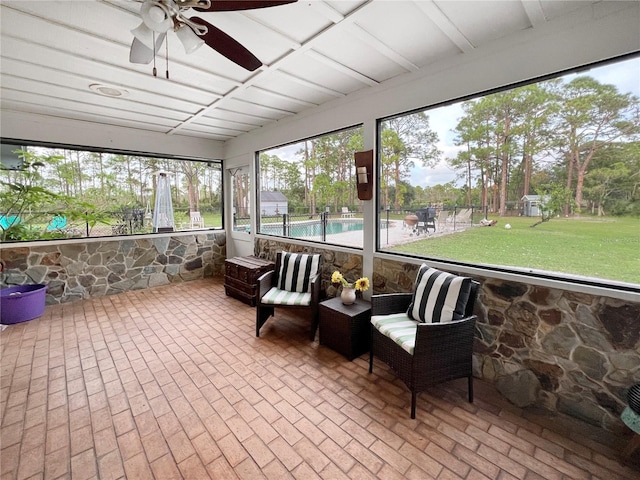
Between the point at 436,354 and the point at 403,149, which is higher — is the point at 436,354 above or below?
below

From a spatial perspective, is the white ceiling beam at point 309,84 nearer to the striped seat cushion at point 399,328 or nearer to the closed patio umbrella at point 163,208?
the striped seat cushion at point 399,328

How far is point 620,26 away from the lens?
1705mm

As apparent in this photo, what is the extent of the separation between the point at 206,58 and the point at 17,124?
332 cm

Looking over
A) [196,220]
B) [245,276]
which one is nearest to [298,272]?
[245,276]

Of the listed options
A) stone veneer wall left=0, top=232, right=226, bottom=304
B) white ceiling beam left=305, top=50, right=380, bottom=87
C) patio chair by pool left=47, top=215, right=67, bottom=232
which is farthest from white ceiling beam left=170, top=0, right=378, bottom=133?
patio chair by pool left=47, top=215, right=67, bottom=232

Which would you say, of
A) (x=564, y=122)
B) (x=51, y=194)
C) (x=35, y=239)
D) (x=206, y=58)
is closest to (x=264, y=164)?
(x=206, y=58)

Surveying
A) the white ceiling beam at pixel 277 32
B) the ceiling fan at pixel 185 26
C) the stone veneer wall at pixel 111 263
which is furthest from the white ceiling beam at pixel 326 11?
the stone veneer wall at pixel 111 263

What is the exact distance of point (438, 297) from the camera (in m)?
2.23

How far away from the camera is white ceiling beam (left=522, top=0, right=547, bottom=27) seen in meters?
1.75

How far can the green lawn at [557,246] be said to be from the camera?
73.0 inches

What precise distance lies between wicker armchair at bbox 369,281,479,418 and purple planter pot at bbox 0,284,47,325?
14.4 feet

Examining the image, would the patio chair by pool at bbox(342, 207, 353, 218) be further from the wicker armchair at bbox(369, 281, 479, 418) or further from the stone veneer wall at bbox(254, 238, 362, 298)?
the wicker armchair at bbox(369, 281, 479, 418)

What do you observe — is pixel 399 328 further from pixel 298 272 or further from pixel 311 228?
pixel 311 228

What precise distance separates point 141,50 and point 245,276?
2.94 m
